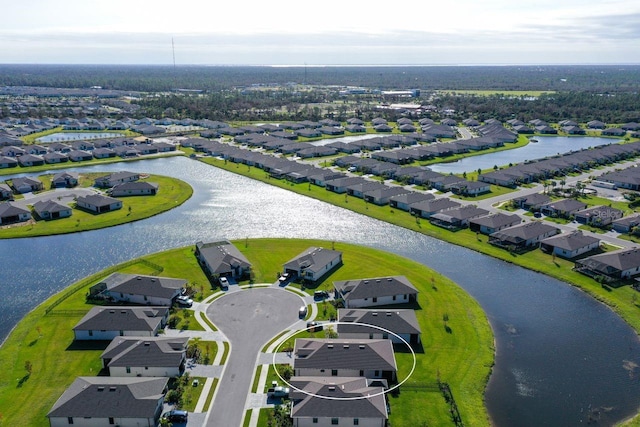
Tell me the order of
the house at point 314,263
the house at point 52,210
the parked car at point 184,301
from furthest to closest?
the house at point 52,210
the house at point 314,263
the parked car at point 184,301

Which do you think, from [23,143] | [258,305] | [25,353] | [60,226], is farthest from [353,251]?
[23,143]

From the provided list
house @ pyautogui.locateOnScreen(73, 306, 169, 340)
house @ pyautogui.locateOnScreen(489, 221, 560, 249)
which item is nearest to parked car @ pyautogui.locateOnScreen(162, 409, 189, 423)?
house @ pyautogui.locateOnScreen(73, 306, 169, 340)

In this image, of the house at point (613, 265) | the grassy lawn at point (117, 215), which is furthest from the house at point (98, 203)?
the house at point (613, 265)

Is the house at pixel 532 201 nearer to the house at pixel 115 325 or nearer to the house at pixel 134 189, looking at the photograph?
the house at pixel 115 325

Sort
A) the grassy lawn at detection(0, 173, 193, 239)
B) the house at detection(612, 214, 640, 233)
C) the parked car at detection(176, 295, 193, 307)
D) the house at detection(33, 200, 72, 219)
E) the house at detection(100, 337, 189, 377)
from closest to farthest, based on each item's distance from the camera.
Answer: the house at detection(100, 337, 189, 377)
the parked car at detection(176, 295, 193, 307)
the house at detection(612, 214, 640, 233)
the grassy lawn at detection(0, 173, 193, 239)
the house at detection(33, 200, 72, 219)

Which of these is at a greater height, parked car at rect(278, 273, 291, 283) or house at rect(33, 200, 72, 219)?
house at rect(33, 200, 72, 219)

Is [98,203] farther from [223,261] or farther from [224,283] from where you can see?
[224,283]

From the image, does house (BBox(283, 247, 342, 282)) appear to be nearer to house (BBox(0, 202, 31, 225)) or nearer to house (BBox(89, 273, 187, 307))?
house (BBox(89, 273, 187, 307))
